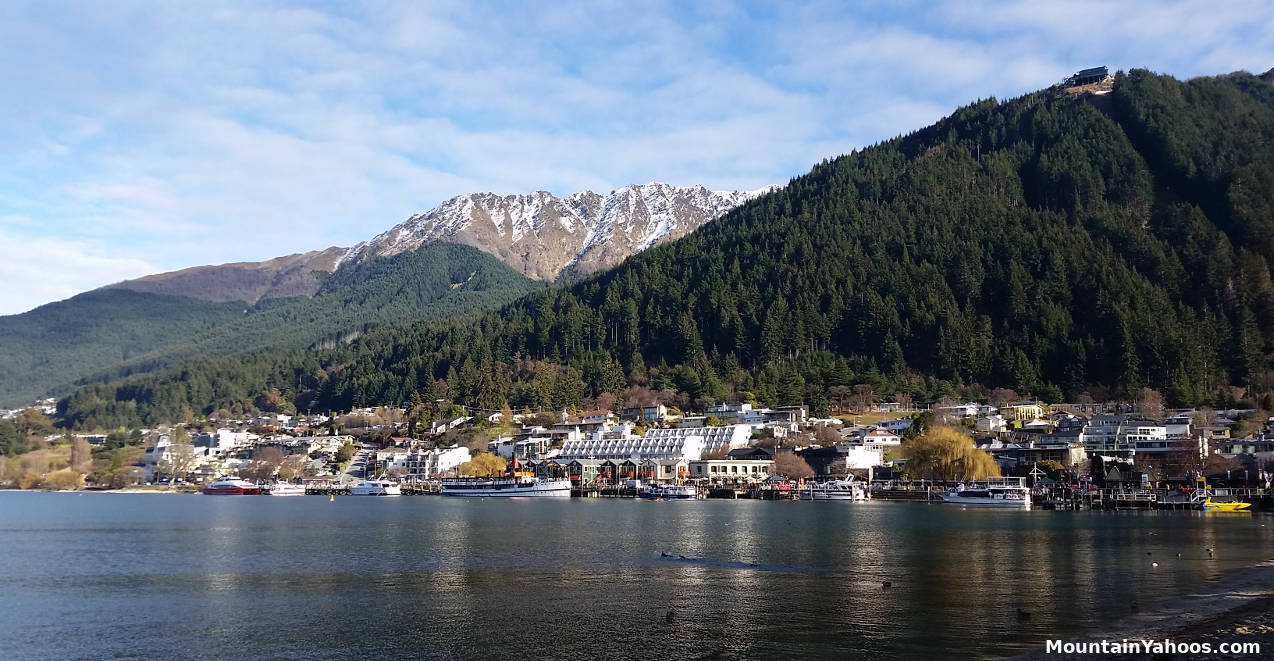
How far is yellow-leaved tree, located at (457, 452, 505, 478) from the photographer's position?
139250mm

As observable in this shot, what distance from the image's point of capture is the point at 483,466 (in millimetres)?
140375

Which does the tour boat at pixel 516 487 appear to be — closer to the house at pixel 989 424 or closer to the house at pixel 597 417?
the house at pixel 597 417

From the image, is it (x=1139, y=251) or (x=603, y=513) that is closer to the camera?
(x=603, y=513)

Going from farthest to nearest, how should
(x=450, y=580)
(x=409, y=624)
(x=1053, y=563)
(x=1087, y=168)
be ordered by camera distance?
(x=1087, y=168), (x=1053, y=563), (x=450, y=580), (x=409, y=624)

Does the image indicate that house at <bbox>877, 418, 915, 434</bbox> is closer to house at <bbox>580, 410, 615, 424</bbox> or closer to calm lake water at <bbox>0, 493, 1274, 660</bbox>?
house at <bbox>580, 410, 615, 424</bbox>

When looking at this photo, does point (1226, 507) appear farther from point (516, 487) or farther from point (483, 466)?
point (483, 466)

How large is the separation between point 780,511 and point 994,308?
89671mm

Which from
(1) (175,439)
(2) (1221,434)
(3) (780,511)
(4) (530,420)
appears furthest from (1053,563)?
(1) (175,439)

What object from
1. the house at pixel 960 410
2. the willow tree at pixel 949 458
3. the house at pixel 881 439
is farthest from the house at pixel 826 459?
the house at pixel 960 410

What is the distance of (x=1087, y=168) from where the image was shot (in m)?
196

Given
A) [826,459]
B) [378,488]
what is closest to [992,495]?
[826,459]

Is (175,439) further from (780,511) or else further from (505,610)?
(505,610)

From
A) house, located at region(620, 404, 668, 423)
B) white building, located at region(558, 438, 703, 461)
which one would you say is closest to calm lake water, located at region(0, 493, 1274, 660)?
white building, located at region(558, 438, 703, 461)

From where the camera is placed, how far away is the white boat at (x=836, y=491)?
108 meters
